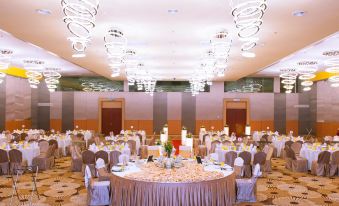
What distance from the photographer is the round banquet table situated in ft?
19.7

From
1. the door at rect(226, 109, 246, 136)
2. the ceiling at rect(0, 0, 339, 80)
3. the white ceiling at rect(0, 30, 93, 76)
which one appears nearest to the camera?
the ceiling at rect(0, 0, 339, 80)

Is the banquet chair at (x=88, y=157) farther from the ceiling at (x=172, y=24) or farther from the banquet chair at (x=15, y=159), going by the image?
the ceiling at (x=172, y=24)

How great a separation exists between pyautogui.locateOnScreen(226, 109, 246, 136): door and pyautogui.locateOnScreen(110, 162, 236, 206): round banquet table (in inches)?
725

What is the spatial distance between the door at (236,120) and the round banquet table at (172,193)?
60.4 ft

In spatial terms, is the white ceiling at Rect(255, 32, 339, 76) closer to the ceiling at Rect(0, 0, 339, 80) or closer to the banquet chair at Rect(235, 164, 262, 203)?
the ceiling at Rect(0, 0, 339, 80)

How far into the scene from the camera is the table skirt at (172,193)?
5996 millimetres

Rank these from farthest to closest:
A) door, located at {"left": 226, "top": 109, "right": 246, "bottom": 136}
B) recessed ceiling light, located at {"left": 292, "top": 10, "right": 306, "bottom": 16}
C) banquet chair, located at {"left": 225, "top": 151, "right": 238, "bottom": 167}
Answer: door, located at {"left": 226, "top": 109, "right": 246, "bottom": 136} → banquet chair, located at {"left": 225, "top": 151, "right": 238, "bottom": 167} → recessed ceiling light, located at {"left": 292, "top": 10, "right": 306, "bottom": 16}

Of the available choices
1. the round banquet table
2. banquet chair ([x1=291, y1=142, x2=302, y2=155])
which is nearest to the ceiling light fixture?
the round banquet table

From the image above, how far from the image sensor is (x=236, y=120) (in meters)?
24.5

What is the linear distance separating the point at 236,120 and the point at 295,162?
12854mm

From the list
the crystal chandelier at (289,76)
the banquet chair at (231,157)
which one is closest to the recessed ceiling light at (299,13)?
the banquet chair at (231,157)

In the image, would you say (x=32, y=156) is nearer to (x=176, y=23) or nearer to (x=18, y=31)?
(x=18, y=31)

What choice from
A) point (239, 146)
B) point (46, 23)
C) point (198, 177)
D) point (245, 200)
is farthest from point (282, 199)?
point (46, 23)

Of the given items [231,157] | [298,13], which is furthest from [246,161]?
[298,13]
